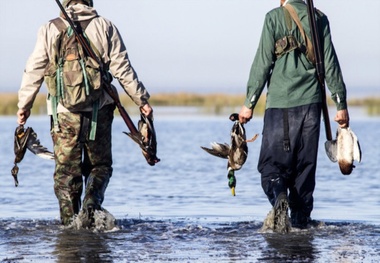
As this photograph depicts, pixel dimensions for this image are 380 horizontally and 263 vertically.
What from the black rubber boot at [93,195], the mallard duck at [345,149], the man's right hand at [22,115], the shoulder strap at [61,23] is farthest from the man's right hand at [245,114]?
the man's right hand at [22,115]

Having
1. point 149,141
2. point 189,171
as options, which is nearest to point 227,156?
point 149,141

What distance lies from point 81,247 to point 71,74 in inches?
61.1

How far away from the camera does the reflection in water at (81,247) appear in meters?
7.66

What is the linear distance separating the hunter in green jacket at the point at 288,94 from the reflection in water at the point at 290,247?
0.83ft

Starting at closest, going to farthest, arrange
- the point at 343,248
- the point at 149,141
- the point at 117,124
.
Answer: the point at 343,248
the point at 149,141
the point at 117,124

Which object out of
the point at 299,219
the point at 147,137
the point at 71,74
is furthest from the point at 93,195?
the point at 299,219

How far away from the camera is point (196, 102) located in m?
43.3

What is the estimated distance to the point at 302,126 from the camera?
902cm

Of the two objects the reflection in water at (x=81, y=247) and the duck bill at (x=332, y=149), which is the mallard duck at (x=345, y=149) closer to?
the duck bill at (x=332, y=149)

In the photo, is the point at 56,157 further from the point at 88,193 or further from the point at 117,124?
the point at 117,124

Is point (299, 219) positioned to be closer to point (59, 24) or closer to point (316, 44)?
point (316, 44)

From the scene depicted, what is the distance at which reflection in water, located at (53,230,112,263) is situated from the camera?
7660 millimetres

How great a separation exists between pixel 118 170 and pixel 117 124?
51.0 ft

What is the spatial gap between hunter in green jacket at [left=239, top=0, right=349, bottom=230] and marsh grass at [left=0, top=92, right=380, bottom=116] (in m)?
27.0
